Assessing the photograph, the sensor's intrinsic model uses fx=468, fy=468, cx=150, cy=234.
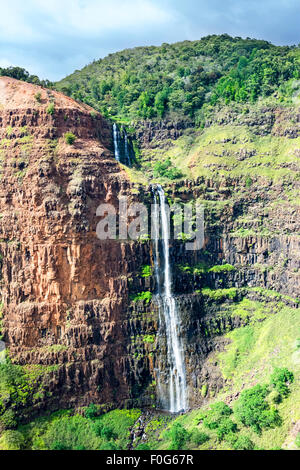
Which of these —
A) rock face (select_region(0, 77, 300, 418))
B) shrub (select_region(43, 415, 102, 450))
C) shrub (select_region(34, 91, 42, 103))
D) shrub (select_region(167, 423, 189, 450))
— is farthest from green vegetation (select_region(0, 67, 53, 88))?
shrub (select_region(167, 423, 189, 450))

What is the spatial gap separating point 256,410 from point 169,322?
1417cm

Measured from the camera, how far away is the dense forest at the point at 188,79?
66.1 m

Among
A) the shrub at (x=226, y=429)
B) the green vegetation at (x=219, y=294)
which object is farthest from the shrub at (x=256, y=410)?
the green vegetation at (x=219, y=294)

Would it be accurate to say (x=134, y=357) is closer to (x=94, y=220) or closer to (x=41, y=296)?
(x=41, y=296)

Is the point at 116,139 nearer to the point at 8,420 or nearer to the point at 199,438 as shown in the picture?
the point at 8,420

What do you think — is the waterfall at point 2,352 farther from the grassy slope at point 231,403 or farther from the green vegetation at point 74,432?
the grassy slope at point 231,403

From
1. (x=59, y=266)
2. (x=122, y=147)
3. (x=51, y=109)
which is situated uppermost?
(x=51, y=109)

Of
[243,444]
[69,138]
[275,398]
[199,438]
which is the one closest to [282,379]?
[275,398]

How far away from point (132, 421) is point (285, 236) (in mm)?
26166

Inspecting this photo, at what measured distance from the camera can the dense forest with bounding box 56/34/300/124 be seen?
6606cm

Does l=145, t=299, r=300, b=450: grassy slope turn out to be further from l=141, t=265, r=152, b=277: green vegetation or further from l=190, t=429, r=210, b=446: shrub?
l=141, t=265, r=152, b=277: green vegetation

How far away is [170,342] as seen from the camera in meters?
50.4

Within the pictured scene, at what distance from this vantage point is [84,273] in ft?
158
